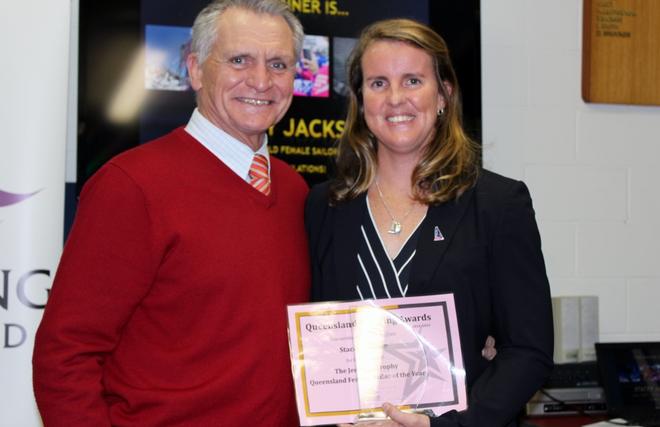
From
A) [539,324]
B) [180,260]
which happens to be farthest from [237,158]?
[539,324]

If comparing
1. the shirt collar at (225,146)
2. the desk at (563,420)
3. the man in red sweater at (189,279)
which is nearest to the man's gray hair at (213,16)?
the man in red sweater at (189,279)

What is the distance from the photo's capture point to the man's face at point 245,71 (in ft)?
6.46

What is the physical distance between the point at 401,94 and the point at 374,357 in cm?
68

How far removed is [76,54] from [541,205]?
84.5 inches

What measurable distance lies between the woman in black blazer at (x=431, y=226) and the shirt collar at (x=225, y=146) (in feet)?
0.88

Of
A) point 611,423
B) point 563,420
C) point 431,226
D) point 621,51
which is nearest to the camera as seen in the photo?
point 431,226

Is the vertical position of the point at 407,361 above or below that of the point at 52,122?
below

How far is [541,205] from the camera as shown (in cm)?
347

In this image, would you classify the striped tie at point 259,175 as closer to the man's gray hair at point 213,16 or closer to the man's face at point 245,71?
the man's face at point 245,71

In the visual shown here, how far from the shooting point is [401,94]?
1935 millimetres

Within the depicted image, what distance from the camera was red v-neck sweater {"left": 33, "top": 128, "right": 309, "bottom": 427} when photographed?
1.69 metres

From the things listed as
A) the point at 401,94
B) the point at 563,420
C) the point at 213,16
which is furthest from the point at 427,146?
the point at 563,420

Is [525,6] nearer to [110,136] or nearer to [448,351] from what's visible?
[110,136]

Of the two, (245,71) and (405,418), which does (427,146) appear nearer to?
(245,71)
